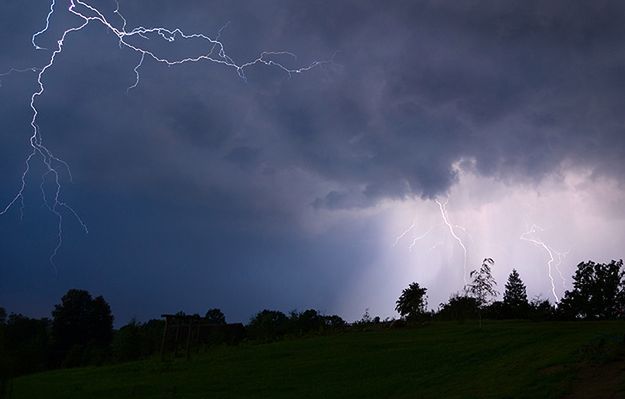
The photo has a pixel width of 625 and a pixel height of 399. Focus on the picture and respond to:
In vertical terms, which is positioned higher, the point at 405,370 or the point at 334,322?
the point at 334,322

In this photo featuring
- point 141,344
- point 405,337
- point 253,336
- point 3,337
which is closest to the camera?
point 3,337

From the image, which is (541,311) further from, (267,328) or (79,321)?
(79,321)

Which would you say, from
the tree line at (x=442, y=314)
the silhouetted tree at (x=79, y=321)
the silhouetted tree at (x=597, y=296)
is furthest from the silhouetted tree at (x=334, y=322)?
the silhouetted tree at (x=79, y=321)

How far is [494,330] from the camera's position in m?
23.7

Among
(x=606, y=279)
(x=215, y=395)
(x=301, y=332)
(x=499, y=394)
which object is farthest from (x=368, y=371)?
(x=606, y=279)

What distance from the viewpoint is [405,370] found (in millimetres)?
16734

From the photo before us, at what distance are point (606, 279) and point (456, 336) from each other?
48.5 feet

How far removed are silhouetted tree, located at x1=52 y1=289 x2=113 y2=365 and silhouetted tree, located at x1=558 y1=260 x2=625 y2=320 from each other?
132ft

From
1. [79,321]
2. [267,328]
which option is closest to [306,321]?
[267,328]

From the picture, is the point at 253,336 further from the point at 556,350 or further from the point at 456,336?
the point at 556,350

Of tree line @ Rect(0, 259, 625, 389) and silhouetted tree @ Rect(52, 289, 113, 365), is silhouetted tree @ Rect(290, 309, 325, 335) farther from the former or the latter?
silhouetted tree @ Rect(52, 289, 113, 365)

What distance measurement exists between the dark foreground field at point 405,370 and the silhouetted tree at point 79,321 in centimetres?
3490

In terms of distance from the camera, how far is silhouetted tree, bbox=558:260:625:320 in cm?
3281

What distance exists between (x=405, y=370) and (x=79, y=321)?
47.8m
